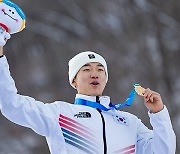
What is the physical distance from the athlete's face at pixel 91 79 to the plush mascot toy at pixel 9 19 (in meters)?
0.52

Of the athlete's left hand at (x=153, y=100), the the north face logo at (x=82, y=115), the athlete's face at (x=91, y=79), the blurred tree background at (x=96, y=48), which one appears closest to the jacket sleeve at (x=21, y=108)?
the the north face logo at (x=82, y=115)

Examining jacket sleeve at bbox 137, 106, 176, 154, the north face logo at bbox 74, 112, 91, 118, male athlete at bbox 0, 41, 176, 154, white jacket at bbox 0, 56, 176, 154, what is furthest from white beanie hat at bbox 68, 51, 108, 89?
jacket sleeve at bbox 137, 106, 176, 154

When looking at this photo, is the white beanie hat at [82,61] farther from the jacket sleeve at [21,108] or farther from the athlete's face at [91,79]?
the jacket sleeve at [21,108]

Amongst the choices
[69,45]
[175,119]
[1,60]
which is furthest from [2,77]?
[69,45]

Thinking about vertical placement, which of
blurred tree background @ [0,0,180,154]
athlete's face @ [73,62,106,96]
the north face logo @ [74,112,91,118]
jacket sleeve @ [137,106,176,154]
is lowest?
jacket sleeve @ [137,106,176,154]

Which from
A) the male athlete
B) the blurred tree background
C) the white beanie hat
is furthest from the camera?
the blurred tree background

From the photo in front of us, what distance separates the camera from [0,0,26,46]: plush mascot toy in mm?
4758

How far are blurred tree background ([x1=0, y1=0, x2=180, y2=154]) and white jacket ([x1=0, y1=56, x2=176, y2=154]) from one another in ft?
26.6

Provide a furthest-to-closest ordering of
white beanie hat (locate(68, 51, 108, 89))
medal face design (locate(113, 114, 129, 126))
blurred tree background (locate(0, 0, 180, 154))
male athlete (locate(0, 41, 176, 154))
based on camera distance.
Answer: blurred tree background (locate(0, 0, 180, 154)) < white beanie hat (locate(68, 51, 108, 89)) < medal face design (locate(113, 114, 129, 126)) < male athlete (locate(0, 41, 176, 154))

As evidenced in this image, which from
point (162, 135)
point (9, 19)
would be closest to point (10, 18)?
point (9, 19)

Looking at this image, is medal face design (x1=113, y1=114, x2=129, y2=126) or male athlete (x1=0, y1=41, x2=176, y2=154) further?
medal face design (x1=113, y1=114, x2=129, y2=126)

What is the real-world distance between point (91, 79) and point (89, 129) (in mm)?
291

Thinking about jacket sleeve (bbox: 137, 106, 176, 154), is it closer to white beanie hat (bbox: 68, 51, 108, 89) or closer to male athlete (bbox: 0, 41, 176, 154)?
male athlete (bbox: 0, 41, 176, 154)

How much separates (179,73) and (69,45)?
265 cm
